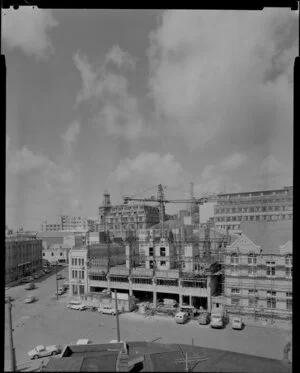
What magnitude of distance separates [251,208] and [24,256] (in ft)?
10.0

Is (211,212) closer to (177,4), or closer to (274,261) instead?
(274,261)

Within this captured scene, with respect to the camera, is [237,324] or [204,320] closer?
[237,324]

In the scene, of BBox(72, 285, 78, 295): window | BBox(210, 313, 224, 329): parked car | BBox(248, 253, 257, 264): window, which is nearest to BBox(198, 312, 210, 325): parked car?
BBox(210, 313, 224, 329): parked car

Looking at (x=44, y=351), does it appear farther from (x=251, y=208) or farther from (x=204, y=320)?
(x=204, y=320)

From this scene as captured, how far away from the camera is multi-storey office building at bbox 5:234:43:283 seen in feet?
6.57

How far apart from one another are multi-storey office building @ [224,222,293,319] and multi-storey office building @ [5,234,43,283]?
367cm

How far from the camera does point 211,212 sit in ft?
24.3

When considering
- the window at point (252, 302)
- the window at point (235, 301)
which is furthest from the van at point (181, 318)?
the window at point (252, 302)

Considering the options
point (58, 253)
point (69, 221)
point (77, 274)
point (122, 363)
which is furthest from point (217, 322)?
point (58, 253)

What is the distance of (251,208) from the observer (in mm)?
4031

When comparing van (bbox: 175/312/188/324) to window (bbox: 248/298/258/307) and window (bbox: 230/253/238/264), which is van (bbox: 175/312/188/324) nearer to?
window (bbox: 248/298/258/307)

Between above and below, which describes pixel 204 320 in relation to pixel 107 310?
below

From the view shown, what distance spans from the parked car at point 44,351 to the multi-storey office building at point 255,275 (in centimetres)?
382
